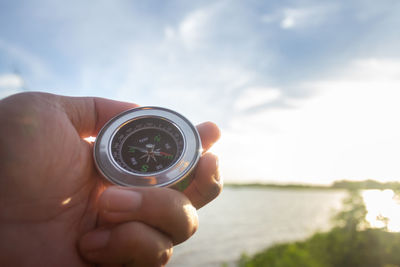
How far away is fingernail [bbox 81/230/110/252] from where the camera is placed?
1.76m

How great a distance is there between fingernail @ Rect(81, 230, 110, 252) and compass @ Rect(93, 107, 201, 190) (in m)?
0.42

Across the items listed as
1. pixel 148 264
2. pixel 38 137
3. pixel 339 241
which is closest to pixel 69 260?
pixel 148 264

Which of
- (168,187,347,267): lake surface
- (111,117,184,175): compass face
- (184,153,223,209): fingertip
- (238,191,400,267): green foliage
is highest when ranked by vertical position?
(111,117,184,175): compass face

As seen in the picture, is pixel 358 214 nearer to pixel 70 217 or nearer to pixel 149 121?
pixel 149 121

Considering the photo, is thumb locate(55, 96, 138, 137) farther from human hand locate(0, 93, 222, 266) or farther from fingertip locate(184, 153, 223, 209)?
fingertip locate(184, 153, 223, 209)

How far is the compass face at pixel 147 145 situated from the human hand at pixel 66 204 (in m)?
0.25

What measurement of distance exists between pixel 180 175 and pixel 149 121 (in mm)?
732

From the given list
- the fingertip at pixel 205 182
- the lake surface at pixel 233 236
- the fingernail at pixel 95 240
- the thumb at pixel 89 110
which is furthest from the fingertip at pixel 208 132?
the lake surface at pixel 233 236

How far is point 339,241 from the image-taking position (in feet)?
27.2

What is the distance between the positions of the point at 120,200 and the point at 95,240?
1.07 feet

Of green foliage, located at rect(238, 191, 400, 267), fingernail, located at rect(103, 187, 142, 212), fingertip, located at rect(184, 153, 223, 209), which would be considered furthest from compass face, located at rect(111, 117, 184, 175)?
green foliage, located at rect(238, 191, 400, 267)

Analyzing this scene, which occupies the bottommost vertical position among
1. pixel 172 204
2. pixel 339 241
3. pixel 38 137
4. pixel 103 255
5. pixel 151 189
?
pixel 339 241

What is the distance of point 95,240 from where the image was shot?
5.84ft

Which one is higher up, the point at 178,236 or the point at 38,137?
the point at 38,137
